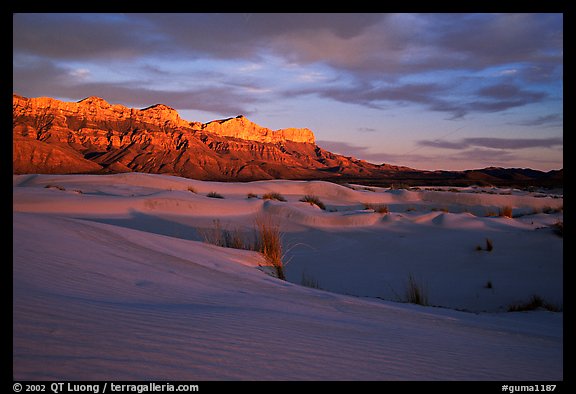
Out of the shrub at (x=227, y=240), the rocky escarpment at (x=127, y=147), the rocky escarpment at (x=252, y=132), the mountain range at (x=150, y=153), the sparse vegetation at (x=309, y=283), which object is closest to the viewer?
the sparse vegetation at (x=309, y=283)

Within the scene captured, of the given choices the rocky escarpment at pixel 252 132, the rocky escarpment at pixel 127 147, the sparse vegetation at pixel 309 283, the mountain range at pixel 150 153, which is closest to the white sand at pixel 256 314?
the sparse vegetation at pixel 309 283

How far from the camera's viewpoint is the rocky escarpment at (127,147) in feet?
211

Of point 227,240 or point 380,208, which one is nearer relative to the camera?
point 227,240

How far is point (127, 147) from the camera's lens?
89.2 m

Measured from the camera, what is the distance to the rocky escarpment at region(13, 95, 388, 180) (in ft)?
211

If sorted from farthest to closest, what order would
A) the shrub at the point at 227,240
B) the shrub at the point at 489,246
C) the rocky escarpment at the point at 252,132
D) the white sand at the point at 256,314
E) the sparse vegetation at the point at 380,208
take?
the rocky escarpment at the point at 252,132
the sparse vegetation at the point at 380,208
the shrub at the point at 489,246
the shrub at the point at 227,240
the white sand at the point at 256,314

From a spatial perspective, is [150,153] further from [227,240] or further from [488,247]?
[488,247]

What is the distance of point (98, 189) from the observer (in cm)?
1889

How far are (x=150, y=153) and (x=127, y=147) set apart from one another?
8.36 meters

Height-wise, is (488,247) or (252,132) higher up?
(252,132)

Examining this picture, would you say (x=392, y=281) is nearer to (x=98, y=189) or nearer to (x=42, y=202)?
(x=42, y=202)

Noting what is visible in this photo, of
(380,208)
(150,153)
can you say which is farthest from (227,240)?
(150,153)

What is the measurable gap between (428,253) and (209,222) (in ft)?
20.2

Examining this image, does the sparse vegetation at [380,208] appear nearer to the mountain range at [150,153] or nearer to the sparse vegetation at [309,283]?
the sparse vegetation at [309,283]
